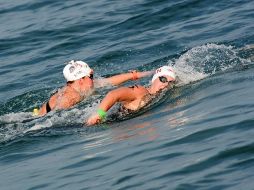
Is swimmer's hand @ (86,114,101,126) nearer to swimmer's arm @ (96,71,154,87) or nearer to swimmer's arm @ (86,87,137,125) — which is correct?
swimmer's arm @ (86,87,137,125)

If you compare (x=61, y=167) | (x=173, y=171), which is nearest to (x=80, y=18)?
(x=61, y=167)

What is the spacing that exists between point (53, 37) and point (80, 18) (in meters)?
1.48

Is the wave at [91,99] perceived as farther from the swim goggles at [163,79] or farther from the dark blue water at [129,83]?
the swim goggles at [163,79]

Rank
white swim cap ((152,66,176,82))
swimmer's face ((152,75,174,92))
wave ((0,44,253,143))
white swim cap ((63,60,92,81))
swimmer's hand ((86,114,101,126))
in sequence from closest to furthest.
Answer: swimmer's hand ((86,114,101,126)) < wave ((0,44,253,143)) < swimmer's face ((152,75,174,92)) < white swim cap ((152,66,176,82)) < white swim cap ((63,60,92,81))

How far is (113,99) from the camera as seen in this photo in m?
13.0

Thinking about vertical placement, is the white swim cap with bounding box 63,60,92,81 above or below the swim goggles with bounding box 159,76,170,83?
above

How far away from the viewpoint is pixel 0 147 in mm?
12664

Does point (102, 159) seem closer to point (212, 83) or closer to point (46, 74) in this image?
point (212, 83)

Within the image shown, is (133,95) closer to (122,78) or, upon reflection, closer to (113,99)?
(113,99)

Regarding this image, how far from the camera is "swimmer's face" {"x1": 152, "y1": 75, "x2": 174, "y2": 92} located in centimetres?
1412

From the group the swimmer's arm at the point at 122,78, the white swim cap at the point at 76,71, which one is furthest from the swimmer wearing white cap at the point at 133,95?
the white swim cap at the point at 76,71

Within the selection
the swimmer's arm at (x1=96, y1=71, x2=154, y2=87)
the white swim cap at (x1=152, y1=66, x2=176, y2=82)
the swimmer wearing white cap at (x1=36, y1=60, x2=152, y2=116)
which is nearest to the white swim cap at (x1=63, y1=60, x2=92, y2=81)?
the swimmer wearing white cap at (x1=36, y1=60, x2=152, y2=116)

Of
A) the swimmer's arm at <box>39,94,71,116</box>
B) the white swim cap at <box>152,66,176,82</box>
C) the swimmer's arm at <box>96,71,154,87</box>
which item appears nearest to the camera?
the white swim cap at <box>152,66,176,82</box>

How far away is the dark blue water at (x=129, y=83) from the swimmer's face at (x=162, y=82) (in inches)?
7.4
